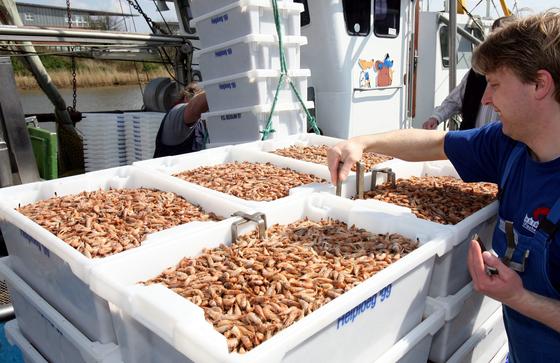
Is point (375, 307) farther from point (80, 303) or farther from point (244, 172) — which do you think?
Answer: point (244, 172)

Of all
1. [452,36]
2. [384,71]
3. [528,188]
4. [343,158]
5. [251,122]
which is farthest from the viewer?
[384,71]

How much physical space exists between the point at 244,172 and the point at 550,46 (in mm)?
1556

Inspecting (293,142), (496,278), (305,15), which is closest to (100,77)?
(305,15)

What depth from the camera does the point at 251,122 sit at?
3742 mm

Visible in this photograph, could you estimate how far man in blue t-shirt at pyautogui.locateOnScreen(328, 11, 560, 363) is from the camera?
1.31 meters

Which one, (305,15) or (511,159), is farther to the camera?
(305,15)

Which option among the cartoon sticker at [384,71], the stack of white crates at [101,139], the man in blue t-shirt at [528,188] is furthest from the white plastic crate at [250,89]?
the man in blue t-shirt at [528,188]

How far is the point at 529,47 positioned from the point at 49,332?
1.90 metres

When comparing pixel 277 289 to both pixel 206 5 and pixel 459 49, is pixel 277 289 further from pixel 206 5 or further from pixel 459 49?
pixel 459 49

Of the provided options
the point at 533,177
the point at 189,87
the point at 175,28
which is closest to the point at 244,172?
the point at 533,177

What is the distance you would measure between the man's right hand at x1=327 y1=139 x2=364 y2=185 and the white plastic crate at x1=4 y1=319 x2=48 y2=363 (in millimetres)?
1396

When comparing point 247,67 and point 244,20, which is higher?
point 244,20

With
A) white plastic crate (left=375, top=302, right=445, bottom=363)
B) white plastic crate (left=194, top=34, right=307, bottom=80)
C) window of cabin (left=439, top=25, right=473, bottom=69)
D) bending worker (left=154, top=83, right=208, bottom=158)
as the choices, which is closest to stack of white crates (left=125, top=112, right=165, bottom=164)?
bending worker (left=154, top=83, right=208, bottom=158)

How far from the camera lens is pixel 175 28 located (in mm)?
6547
